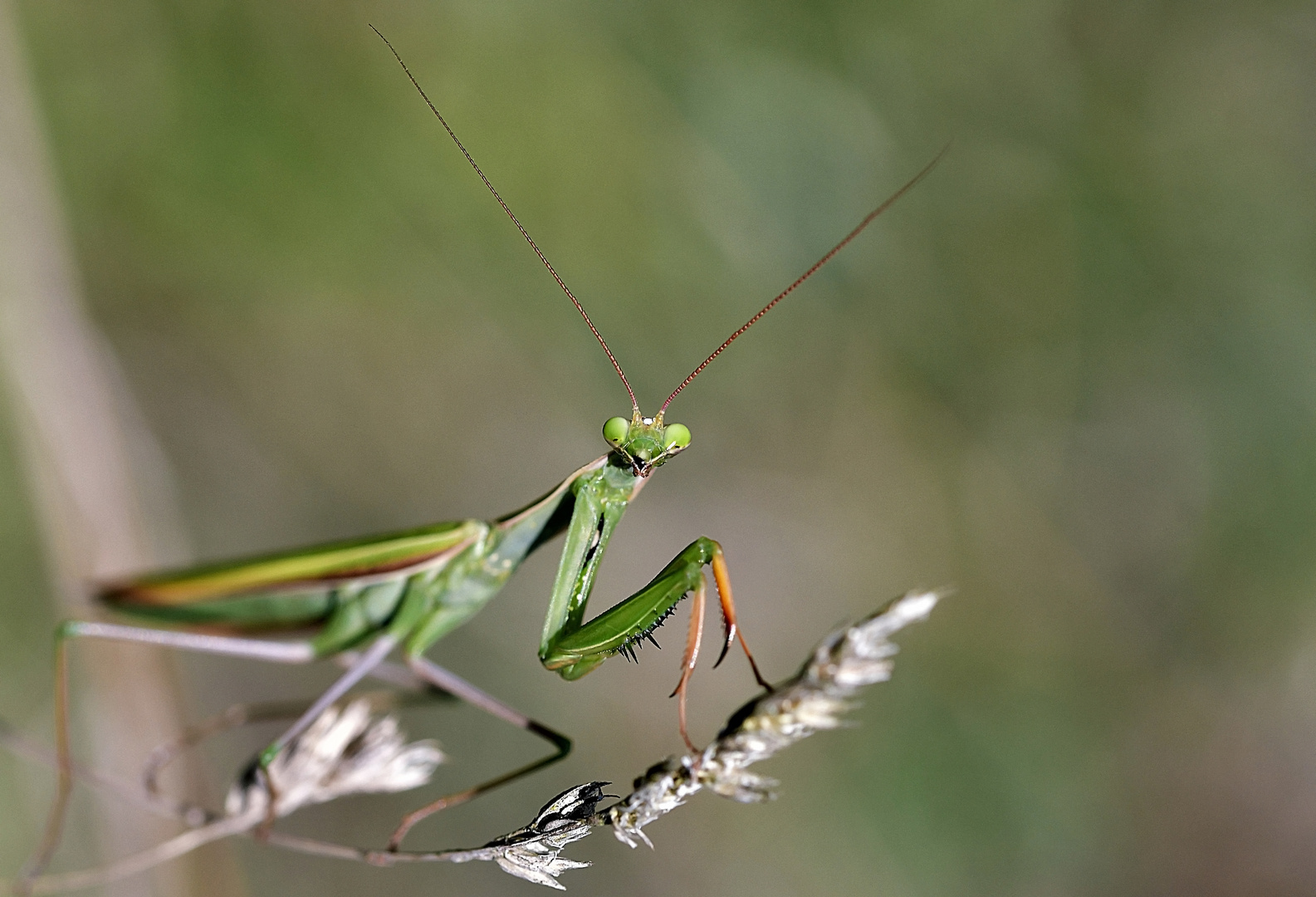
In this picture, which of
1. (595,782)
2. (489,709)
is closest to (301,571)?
(489,709)

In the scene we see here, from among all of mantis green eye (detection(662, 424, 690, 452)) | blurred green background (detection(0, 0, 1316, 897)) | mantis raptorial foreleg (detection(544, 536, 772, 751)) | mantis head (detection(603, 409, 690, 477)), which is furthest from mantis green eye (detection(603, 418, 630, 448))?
blurred green background (detection(0, 0, 1316, 897))

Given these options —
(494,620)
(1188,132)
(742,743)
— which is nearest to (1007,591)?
(1188,132)

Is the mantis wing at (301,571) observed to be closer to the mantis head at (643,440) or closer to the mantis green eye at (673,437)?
the mantis head at (643,440)

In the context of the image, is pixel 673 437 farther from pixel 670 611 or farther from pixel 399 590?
pixel 399 590

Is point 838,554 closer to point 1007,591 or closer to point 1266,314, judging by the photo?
point 1007,591

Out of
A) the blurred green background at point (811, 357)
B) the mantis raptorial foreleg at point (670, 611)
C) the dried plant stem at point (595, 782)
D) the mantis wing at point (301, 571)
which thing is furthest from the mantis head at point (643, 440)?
the blurred green background at point (811, 357)

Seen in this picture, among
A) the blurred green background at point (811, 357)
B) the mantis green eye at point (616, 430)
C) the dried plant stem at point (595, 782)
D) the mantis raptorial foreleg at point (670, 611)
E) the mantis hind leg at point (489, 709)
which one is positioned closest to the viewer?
the dried plant stem at point (595, 782)

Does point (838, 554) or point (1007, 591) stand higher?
point (838, 554)
